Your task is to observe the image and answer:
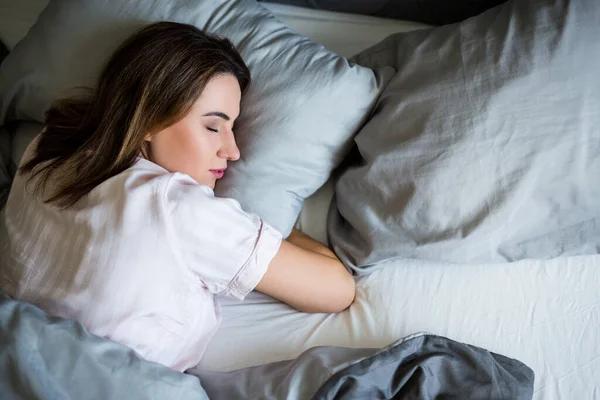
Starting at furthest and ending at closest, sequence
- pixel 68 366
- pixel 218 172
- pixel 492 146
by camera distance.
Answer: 1. pixel 218 172
2. pixel 492 146
3. pixel 68 366

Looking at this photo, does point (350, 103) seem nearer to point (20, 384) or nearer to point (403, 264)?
point (403, 264)

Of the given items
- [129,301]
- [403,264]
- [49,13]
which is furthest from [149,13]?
[403,264]

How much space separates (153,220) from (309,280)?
300 millimetres

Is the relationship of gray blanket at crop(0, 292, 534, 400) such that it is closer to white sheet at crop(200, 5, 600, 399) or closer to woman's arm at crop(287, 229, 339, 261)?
white sheet at crop(200, 5, 600, 399)

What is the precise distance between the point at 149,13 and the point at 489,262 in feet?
2.76

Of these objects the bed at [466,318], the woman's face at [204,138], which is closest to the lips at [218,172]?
the woman's face at [204,138]

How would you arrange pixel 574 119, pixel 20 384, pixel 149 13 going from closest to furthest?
pixel 20 384 → pixel 574 119 → pixel 149 13

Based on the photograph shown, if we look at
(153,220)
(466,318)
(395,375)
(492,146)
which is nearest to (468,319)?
(466,318)

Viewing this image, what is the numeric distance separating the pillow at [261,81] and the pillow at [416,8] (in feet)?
0.74

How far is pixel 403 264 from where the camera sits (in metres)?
1.06

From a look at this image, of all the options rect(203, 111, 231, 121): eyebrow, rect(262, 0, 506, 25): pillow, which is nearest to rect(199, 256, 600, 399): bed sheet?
rect(203, 111, 231, 121): eyebrow

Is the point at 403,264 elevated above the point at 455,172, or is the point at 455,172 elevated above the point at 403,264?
the point at 455,172

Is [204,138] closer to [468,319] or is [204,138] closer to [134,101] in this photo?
[134,101]

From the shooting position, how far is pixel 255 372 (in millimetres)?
934
